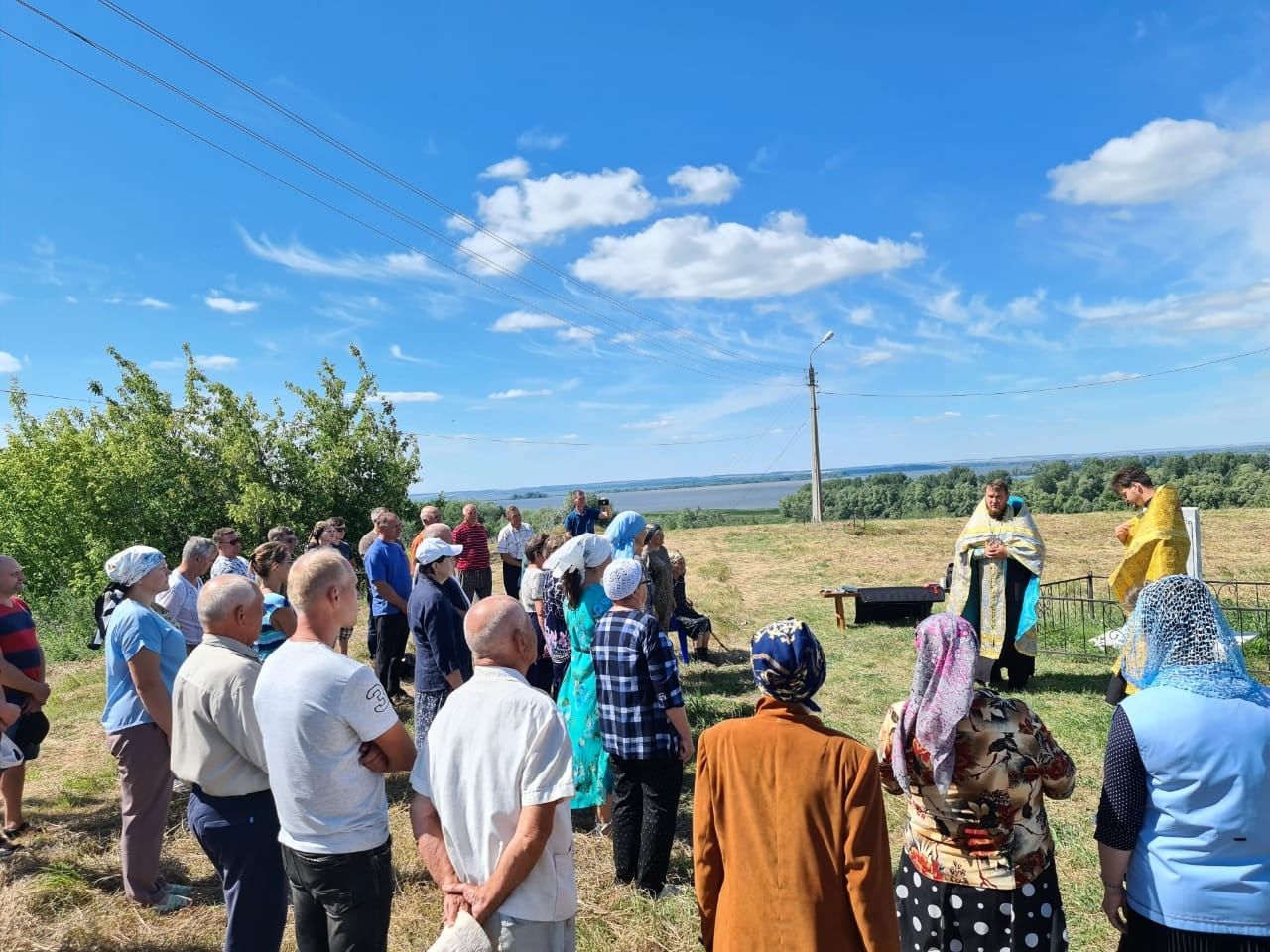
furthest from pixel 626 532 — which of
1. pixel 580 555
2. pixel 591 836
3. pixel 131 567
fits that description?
pixel 131 567

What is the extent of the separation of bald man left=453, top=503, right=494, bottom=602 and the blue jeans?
638 centimetres

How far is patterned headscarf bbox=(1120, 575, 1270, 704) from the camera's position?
75.0 inches

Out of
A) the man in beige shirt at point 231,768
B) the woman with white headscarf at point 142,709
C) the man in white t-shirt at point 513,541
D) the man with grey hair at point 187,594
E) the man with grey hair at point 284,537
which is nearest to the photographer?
the man in beige shirt at point 231,768

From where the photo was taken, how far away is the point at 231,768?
2.52 m

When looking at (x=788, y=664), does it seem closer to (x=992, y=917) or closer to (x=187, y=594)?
(x=992, y=917)

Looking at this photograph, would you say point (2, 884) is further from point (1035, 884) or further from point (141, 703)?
point (1035, 884)

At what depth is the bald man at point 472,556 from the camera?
904cm

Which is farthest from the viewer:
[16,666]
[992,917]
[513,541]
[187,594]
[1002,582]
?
[513,541]

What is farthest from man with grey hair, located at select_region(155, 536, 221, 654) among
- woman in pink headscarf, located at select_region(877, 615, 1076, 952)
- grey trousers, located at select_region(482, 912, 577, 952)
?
woman in pink headscarf, located at select_region(877, 615, 1076, 952)

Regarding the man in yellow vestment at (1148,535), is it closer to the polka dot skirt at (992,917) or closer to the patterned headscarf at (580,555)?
the polka dot skirt at (992,917)

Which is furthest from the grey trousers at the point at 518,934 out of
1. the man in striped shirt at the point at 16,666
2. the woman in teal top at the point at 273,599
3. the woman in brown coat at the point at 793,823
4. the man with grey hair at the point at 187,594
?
the man with grey hair at the point at 187,594

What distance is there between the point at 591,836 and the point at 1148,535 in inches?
168

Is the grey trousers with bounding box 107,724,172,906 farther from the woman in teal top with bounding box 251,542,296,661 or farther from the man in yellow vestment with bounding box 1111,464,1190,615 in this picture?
the man in yellow vestment with bounding box 1111,464,1190,615

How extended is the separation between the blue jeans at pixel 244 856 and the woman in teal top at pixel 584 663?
5.30ft
